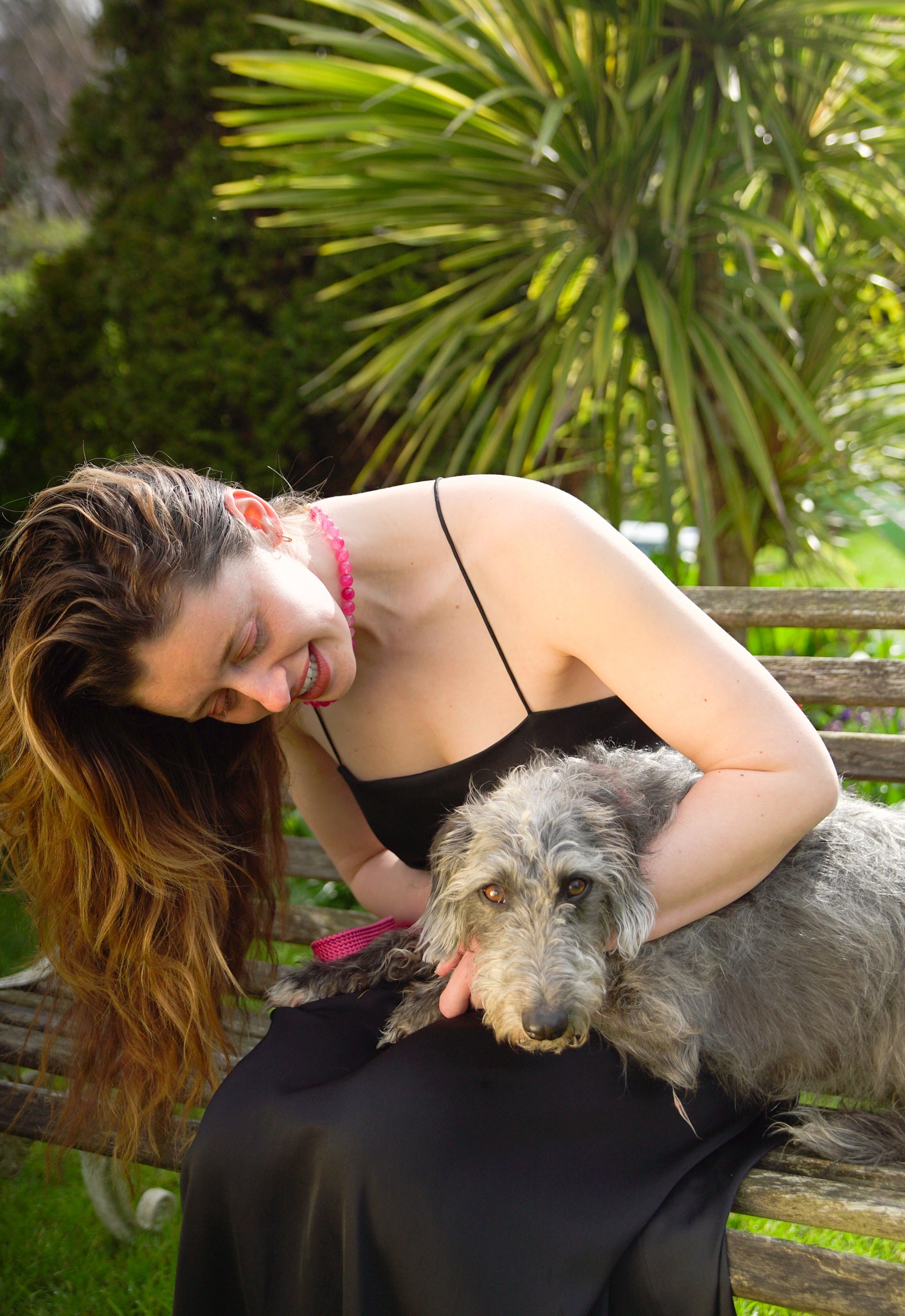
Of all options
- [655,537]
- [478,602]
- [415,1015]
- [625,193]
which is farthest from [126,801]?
[655,537]

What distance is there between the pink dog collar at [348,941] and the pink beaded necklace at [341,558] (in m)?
0.51

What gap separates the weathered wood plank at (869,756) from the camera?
2840 millimetres

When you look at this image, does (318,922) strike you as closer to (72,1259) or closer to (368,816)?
(368,816)

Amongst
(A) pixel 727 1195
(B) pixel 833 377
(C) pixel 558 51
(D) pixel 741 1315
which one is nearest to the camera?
(A) pixel 727 1195

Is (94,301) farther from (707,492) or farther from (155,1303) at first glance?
(155,1303)

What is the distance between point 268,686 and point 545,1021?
762mm

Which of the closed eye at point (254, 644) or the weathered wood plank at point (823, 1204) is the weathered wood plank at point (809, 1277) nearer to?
the weathered wood plank at point (823, 1204)

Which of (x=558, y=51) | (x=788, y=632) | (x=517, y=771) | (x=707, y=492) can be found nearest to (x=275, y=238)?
(x=558, y=51)

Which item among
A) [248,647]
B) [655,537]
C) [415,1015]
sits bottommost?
[655,537]

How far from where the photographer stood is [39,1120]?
2.43 meters

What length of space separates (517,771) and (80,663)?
32.1 inches

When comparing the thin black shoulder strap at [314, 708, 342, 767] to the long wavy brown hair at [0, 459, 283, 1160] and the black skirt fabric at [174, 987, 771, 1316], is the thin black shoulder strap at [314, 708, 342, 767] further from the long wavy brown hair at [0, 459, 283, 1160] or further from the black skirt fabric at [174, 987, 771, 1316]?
the black skirt fabric at [174, 987, 771, 1316]

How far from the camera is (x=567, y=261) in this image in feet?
14.0

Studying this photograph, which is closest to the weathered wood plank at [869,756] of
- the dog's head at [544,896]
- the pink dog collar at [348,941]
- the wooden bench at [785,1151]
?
the wooden bench at [785,1151]
